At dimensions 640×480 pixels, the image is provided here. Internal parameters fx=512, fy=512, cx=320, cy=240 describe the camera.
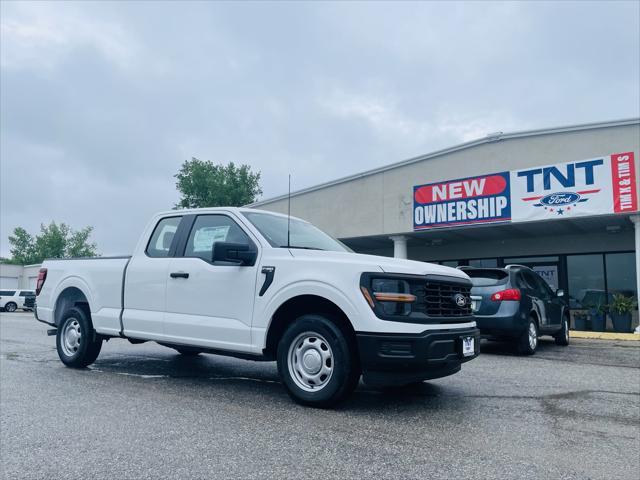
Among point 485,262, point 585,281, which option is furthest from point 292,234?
point 485,262

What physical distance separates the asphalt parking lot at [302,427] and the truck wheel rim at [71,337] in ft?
0.85

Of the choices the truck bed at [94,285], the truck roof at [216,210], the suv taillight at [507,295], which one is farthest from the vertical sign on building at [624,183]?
the truck bed at [94,285]

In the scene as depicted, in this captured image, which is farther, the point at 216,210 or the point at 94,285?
the point at 94,285

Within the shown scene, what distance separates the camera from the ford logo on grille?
469 centimetres

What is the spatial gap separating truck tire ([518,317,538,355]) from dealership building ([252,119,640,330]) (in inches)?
269

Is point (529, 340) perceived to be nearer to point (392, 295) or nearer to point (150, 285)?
point (392, 295)

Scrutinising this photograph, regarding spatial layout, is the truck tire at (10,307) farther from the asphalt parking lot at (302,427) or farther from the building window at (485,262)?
the asphalt parking lot at (302,427)

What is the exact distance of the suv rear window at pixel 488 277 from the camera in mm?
8492

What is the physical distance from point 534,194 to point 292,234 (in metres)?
11.7

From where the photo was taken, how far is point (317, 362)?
4.41 metres

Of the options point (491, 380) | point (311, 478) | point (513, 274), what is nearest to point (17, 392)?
point (311, 478)

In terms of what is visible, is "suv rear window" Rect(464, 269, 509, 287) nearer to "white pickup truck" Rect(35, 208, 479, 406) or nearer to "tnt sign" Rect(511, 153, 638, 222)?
"white pickup truck" Rect(35, 208, 479, 406)

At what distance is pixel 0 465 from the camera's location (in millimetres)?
3205

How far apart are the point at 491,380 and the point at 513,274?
3.00 meters
